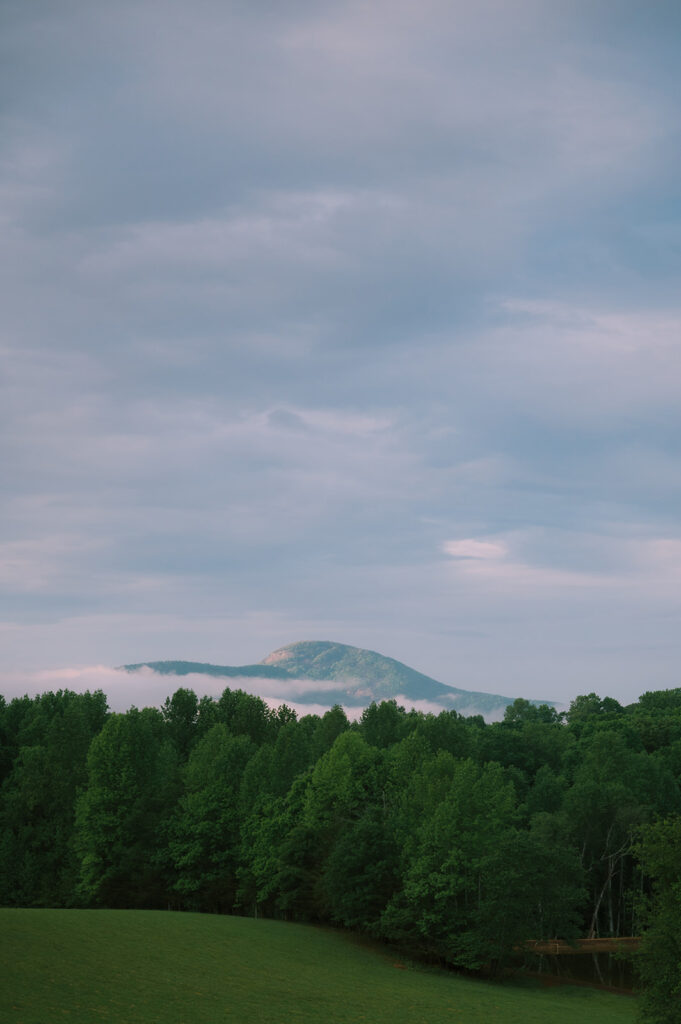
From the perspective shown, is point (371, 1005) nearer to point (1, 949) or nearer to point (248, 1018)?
point (248, 1018)

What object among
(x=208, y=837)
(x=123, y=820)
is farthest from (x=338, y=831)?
(x=123, y=820)

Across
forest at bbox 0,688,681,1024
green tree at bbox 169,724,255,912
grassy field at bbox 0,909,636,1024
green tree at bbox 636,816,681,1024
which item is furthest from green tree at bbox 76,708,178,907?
green tree at bbox 636,816,681,1024

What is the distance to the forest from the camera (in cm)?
6675

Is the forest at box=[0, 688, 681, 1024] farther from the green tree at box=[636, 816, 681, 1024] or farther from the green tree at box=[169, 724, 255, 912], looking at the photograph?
the green tree at box=[636, 816, 681, 1024]

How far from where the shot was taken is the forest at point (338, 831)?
2628 inches

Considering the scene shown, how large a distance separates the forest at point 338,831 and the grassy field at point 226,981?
4.32 m

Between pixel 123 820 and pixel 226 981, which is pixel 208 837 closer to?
pixel 123 820

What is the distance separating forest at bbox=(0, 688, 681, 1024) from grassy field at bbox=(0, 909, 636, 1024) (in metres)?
4.32

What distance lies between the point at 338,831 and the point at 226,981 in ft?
82.1

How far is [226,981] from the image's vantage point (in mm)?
48594

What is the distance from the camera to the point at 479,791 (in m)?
71.3

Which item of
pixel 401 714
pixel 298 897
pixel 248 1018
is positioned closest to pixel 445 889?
pixel 298 897

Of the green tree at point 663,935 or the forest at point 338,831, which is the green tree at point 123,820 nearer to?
the forest at point 338,831

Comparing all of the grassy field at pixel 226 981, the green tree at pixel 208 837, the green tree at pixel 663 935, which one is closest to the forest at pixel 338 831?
the green tree at pixel 208 837
